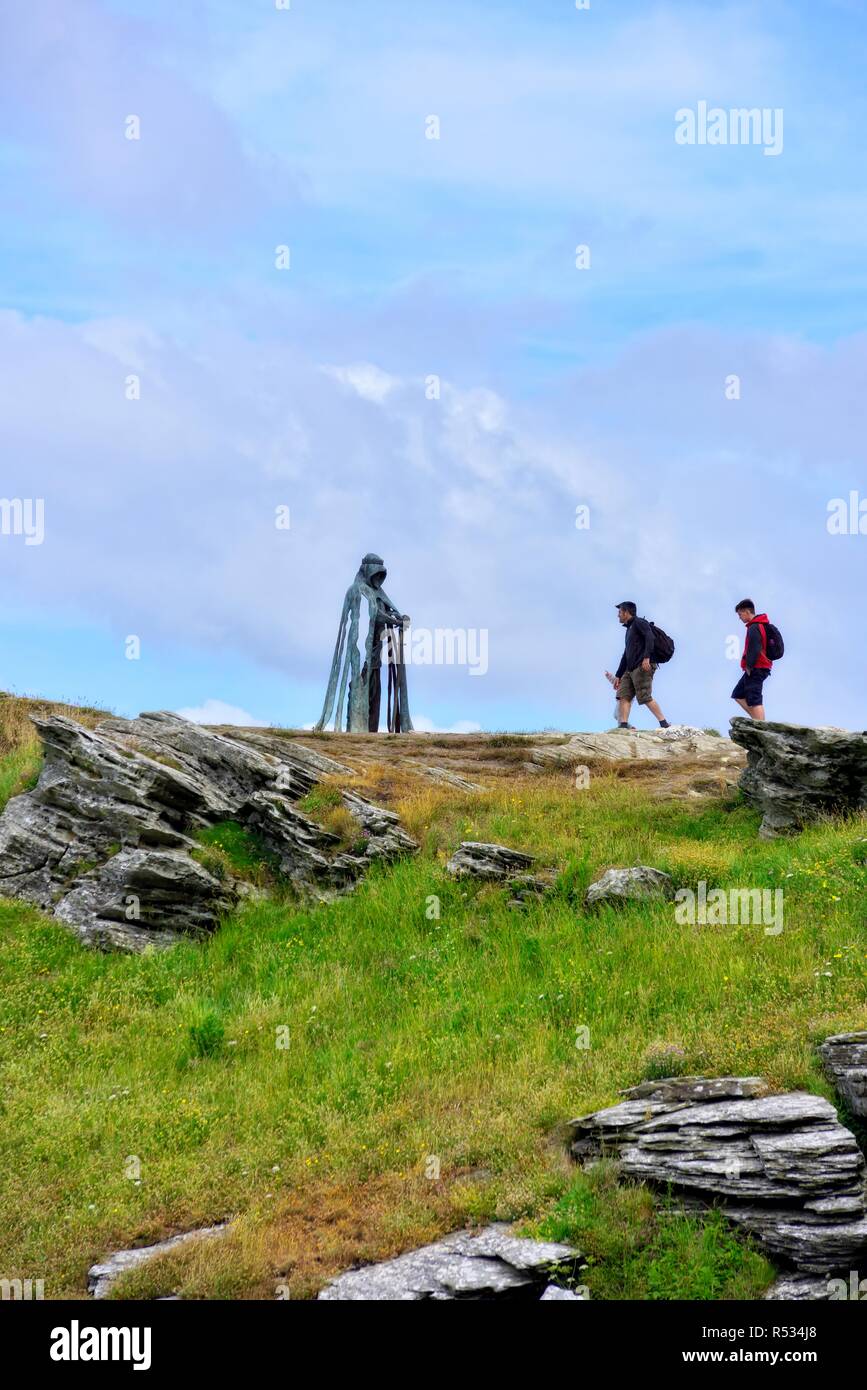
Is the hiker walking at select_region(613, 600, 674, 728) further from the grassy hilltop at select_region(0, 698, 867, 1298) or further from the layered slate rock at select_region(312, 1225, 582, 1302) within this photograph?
the layered slate rock at select_region(312, 1225, 582, 1302)

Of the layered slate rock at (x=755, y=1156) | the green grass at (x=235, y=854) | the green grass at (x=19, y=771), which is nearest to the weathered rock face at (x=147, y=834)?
Result: the green grass at (x=235, y=854)

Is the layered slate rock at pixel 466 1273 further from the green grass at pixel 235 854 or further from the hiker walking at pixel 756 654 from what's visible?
the hiker walking at pixel 756 654

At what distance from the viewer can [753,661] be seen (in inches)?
962

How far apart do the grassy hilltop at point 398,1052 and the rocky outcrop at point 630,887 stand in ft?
0.95

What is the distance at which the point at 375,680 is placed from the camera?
31.5 m

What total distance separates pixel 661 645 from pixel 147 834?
1302cm

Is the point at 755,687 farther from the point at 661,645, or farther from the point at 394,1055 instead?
the point at 394,1055

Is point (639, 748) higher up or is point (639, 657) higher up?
point (639, 657)

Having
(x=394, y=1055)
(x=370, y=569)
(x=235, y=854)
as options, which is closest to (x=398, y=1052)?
(x=394, y=1055)

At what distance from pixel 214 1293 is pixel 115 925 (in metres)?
9.31

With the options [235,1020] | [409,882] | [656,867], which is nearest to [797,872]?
[656,867]

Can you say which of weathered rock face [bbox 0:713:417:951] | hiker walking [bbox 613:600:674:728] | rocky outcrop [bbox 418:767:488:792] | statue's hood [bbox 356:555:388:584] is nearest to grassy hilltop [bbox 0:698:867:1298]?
weathered rock face [bbox 0:713:417:951]

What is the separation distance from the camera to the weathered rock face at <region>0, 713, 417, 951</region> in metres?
18.8
